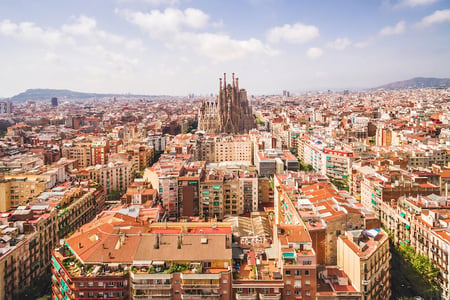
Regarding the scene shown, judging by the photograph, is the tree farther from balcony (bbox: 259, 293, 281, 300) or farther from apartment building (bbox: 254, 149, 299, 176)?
balcony (bbox: 259, 293, 281, 300)

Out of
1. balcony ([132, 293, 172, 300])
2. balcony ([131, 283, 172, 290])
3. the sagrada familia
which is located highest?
the sagrada familia

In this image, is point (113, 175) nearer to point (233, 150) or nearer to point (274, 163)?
point (274, 163)

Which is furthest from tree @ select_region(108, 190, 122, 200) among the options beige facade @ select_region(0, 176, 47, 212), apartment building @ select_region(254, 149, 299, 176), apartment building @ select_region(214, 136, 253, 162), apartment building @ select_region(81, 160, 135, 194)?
apartment building @ select_region(214, 136, 253, 162)

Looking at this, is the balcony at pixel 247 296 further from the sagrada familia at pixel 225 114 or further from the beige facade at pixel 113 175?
the sagrada familia at pixel 225 114

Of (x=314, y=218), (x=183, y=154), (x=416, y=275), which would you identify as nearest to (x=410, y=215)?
(x=416, y=275)

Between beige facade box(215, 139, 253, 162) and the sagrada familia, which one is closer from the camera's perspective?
beige facade box(215, 139, 253, 162)

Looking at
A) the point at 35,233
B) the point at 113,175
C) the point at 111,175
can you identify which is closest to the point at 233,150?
the point at 113,175

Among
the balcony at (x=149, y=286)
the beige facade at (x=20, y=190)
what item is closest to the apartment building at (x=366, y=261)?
the balcony at (x=149, y=286)

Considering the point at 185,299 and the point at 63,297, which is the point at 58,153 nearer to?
the point at 63,297
